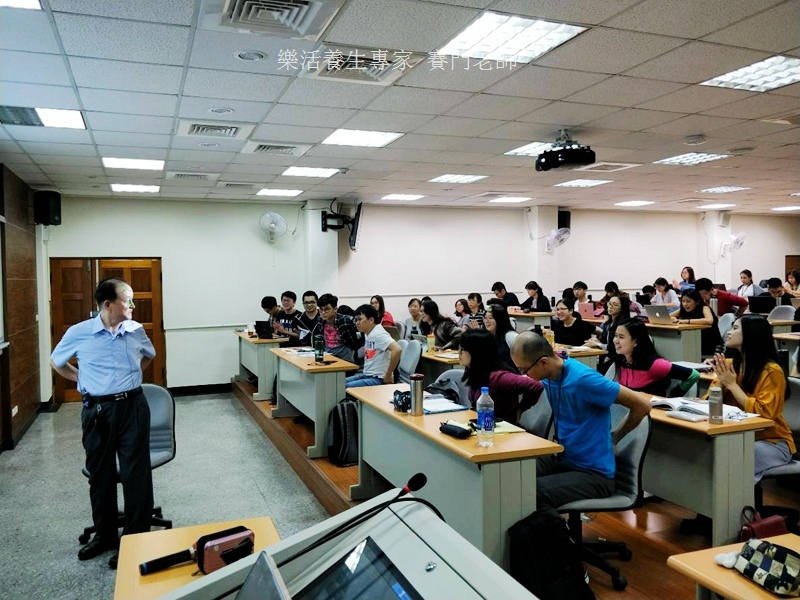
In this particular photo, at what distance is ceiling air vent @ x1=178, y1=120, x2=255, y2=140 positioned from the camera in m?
4.70

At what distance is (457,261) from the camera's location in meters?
10.9

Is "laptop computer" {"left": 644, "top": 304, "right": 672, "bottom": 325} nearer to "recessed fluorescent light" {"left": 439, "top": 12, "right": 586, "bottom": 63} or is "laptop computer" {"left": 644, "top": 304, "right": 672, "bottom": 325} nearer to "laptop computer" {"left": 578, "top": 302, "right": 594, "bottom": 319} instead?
"laptop computer" {"left": 578, "top": 302, "right": 594, "bottom": 319}

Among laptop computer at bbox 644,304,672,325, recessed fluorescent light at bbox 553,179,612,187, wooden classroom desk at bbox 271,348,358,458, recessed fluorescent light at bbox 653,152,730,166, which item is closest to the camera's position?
wooden classroom desk at bbox 271,348,358,458

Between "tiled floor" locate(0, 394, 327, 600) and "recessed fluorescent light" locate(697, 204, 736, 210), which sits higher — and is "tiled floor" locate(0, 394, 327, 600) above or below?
below

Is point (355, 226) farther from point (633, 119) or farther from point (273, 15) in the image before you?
point (273, 15)

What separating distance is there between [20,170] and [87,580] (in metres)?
4.92

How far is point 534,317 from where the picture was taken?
9.12m

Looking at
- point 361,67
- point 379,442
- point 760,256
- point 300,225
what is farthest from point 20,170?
point 760,256

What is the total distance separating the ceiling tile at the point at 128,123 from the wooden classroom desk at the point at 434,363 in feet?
10.2

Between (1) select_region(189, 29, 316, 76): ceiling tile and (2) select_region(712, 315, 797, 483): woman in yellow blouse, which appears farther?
(2) select_region(712, 315, 797, 483): woman in yellow blouse

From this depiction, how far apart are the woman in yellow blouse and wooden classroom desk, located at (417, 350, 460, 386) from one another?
2767 mm

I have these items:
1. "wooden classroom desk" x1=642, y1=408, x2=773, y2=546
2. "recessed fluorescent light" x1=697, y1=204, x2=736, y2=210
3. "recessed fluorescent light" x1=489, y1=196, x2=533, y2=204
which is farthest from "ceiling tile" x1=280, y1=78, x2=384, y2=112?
"recessed fluorescent light" x1=697, y1=204, x2=736, y2=210

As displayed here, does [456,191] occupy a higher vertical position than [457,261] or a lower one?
higher

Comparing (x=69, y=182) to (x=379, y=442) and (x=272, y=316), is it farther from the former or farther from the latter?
(x=379, y=442)
